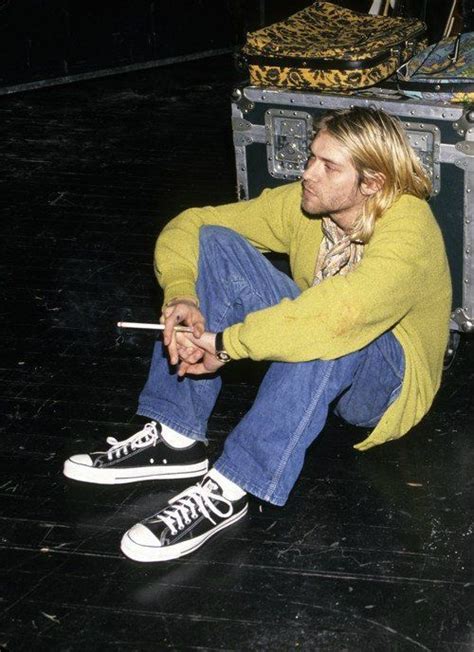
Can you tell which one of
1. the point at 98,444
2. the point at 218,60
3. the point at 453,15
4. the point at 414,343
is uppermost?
the point at 453,15

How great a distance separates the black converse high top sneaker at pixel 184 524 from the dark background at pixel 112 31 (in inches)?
193

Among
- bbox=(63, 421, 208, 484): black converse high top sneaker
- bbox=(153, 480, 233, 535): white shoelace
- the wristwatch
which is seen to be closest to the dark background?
bbox=(63, 421, 208, 484): black converse high top sneaker

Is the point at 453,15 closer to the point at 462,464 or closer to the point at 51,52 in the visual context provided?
the point at 462,464

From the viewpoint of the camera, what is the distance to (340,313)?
2414 millimetres

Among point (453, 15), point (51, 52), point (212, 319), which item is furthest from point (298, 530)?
point (51, 52)

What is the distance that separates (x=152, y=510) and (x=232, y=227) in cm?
78

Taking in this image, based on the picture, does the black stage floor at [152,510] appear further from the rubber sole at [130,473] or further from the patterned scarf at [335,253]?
the patterned scarf at [335,253]

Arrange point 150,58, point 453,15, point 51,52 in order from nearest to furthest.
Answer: point 453,15
point 51,52
point 150,58

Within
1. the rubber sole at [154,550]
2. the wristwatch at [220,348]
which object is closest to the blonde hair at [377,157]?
the wristwatch at [220,348]

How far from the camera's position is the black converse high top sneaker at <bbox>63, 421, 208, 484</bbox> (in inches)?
112

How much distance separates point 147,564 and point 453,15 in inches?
86.7

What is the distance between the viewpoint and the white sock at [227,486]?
262 centimetres

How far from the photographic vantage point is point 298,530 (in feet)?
8.74

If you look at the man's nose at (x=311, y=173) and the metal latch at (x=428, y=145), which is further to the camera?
the metal latch at (x=428, y=145)
